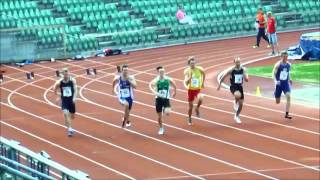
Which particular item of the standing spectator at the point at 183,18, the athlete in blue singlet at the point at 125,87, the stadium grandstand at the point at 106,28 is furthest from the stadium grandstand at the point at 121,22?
the athlete in blue singlet at the point at 125,87

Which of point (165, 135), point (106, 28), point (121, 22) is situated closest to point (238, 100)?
point (165, 135)

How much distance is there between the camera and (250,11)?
42.8m

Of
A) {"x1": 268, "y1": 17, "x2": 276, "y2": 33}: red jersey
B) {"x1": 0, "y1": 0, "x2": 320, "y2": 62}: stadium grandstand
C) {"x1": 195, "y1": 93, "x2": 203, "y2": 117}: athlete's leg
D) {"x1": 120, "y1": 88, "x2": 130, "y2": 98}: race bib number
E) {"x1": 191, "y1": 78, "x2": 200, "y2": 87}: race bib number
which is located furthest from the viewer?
{"x1": 0, "y1": 0, "x2": 320, "y2": 62}: stadium grandstand

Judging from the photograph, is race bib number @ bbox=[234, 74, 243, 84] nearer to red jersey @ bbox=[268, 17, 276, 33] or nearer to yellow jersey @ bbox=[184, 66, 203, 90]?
yellow jersey @ bbox=[184, 66, 203, 90]

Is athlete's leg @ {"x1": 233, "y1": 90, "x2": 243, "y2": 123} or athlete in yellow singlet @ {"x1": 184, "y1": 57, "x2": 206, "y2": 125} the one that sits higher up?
athlete in yellow singlet @ {"x1": 184, "y1": 57, "x2": 206, "y2": 125}

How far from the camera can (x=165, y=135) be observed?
63.2 feet

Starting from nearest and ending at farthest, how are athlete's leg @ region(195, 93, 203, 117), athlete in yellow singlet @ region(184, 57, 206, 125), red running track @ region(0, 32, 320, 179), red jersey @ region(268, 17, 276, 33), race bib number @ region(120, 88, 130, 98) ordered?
1. red running track @ region(0, 32, 320, 179)
2. race bib number @ region(120, 88, 130, 98)
3. athlete in yellow singlet @ region(184, 57, 206, 125)
4. athlete's leg @ region(195, 93, 203, 117)
5. red jersey @ region(268, 17, 276, 33)

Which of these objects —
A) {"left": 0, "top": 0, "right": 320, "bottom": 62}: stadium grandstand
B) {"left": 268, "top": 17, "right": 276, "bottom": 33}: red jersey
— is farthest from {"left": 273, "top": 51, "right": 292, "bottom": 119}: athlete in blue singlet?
{"left": 0, "top": 0, "right": 320, "bottom": 62}: stadium grandstand

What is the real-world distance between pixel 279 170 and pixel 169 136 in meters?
3.96

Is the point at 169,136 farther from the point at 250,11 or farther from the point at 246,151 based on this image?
the point at 250,11

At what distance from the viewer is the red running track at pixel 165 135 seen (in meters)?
16.0

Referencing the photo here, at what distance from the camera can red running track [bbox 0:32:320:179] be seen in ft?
52.4

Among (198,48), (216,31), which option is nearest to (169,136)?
(198,48)

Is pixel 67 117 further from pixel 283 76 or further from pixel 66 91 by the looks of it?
pixel 283 76
